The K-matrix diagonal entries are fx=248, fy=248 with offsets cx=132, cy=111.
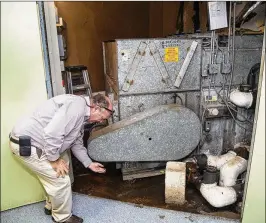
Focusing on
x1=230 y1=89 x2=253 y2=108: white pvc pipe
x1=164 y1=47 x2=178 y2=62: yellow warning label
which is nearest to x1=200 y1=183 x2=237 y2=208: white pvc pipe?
x1=230 y1=89 x2=253 y2=108: white pvc pipe

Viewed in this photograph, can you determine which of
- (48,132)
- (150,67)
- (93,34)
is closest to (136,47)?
(150,67)

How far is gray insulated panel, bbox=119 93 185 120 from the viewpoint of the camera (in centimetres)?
287

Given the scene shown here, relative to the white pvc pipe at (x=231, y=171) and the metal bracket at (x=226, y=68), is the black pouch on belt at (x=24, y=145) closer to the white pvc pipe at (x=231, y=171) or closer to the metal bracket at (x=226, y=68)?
the white pvc pipe at (x=231, y=171)

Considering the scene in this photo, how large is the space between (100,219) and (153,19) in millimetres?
5211

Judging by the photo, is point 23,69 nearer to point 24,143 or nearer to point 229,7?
point 24,143

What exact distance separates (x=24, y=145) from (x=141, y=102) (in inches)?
56.3

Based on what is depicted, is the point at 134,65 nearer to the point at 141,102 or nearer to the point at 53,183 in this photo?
the point at 141,102

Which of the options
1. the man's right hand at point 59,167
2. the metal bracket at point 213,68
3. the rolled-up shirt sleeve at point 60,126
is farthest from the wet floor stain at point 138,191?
the metal bracket at point 213,68

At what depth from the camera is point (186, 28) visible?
4.27 m

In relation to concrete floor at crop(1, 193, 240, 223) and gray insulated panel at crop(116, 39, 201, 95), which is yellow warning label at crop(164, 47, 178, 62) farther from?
concrete floor at crop(1, 193, 240, 223)

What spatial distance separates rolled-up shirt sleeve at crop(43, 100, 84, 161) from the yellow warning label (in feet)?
4.21

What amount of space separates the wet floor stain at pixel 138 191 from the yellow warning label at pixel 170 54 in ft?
4.86

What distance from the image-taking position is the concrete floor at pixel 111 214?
7.23ft

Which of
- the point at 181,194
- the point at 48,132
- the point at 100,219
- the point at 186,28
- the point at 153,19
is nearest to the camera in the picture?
the point at 48,132
